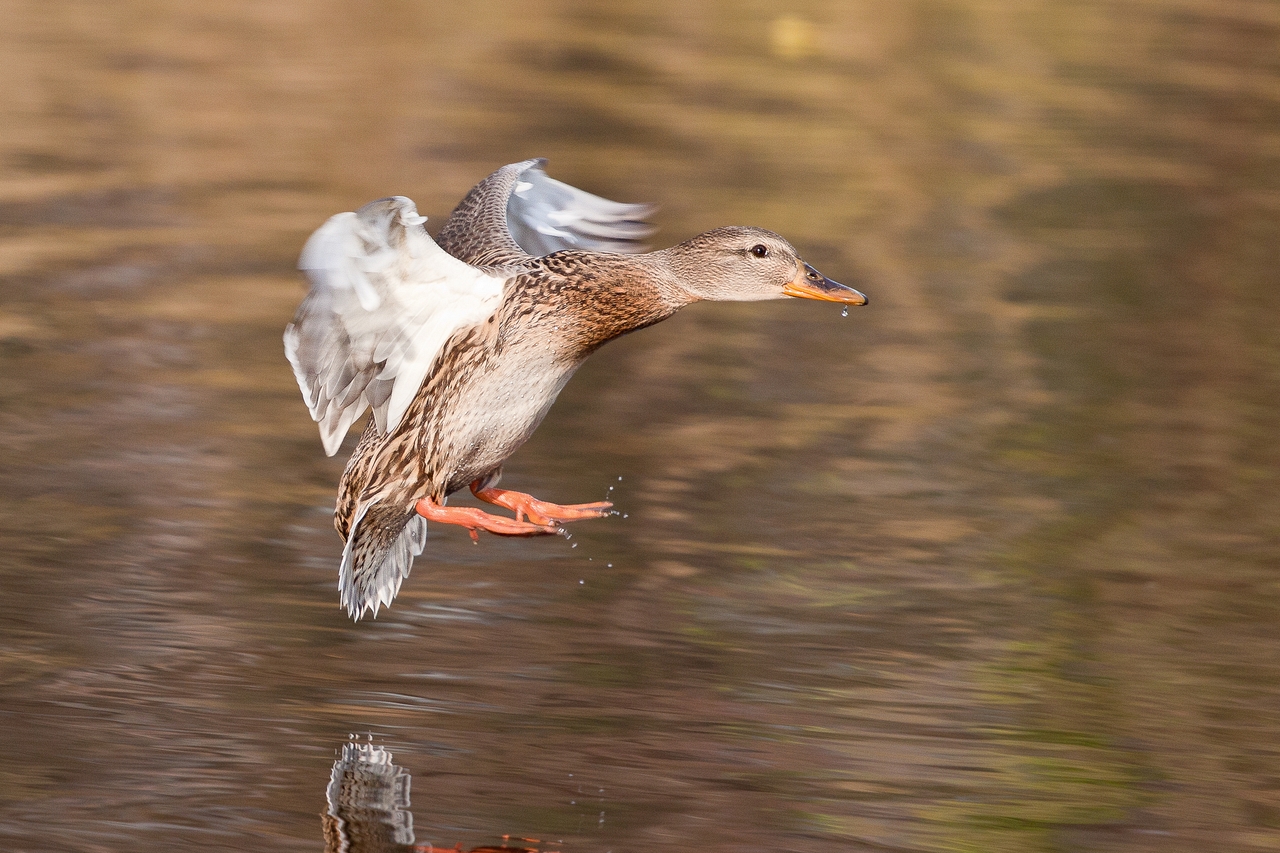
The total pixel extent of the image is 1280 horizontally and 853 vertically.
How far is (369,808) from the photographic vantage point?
5121mm

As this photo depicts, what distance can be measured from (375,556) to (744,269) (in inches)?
63.6

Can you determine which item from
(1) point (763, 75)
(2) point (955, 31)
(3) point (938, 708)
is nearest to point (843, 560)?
(3) point (938, 708)

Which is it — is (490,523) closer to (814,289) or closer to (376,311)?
(376,311)

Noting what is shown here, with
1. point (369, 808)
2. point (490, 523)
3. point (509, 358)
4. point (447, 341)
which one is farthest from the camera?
point (447, 341)

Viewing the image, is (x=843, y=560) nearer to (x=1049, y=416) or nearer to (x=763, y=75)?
(x=1049, y=416)

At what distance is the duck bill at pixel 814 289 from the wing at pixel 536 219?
897mm

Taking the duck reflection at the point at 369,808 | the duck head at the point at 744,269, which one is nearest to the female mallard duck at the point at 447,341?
the duck head at the point at 744,269

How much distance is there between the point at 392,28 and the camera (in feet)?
68.6

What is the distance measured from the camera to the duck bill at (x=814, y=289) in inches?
259

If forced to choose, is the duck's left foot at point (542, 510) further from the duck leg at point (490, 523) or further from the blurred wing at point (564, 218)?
the blurred wing at point (564, 218)

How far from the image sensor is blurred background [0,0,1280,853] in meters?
5.38

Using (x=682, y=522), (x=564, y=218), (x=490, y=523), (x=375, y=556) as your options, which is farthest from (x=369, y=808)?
(x=564, y=218)

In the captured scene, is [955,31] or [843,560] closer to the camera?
[843,560]

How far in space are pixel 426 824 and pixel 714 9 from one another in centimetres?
2125
